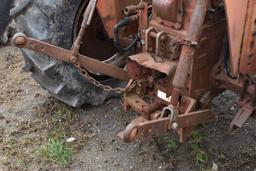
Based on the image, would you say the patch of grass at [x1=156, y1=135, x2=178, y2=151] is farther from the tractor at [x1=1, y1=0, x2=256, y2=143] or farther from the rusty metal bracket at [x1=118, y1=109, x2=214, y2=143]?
the rusty metal bracket at [x1=118, y1=109, x2=214, y2=143]

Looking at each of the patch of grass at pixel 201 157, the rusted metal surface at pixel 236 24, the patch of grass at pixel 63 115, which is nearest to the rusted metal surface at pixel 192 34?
the rusted metal surface at pixel 236 24

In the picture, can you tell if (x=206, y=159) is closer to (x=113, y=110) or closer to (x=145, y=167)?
(x=145, y=167)

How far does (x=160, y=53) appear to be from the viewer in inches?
106

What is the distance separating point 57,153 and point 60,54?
2.69 feet

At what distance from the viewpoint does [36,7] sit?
3.25 metres

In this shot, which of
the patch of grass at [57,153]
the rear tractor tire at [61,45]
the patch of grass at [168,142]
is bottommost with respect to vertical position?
the patch of grass at [168,142]

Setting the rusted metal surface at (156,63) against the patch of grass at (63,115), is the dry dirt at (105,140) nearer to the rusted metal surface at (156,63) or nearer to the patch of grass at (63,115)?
the patch of grass at (63,115)

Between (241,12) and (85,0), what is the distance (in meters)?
1.34

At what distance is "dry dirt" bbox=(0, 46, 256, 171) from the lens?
3217mm

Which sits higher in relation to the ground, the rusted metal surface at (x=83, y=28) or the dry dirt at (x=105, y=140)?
the rusted metal surface at (x=83, y=28)

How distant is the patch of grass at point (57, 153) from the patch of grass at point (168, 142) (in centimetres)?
65

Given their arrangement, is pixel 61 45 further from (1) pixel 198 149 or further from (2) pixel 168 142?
(1) pixel 198 149

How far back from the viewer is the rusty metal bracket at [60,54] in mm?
2725

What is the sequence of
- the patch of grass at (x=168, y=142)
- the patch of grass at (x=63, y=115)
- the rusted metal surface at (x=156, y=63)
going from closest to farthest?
the rusted metal surface at (x=156, y=63) < the patch of grass at (x=168, y=142) < the patch of grass at (x=63, y=115)
